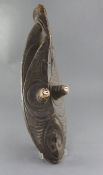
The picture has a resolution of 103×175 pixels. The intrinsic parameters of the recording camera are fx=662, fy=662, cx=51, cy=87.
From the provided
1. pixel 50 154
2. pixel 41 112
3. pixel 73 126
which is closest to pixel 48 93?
pixel 41 112

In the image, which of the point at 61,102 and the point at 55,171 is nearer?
the point at 55,171

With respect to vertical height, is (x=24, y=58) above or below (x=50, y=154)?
above

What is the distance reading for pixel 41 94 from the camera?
1646 millimetres

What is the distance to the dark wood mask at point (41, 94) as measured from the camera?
1.64 m

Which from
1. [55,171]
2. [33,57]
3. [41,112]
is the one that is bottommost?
[55,171]

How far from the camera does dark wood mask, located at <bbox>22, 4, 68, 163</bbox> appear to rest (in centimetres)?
164

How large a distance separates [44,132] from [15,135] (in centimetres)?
20

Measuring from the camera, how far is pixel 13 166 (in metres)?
1.64

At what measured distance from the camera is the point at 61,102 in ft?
5.83

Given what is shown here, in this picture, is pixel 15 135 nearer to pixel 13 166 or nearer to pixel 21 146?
pixel 21 146

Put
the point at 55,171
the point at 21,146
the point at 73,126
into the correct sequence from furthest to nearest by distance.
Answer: the point at 73,126
the point at 21,146
the point at 55,171

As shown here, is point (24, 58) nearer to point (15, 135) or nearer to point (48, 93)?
point (48, 93)

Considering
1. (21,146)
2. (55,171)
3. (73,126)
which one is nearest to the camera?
(55,171)

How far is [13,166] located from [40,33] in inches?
13.5
